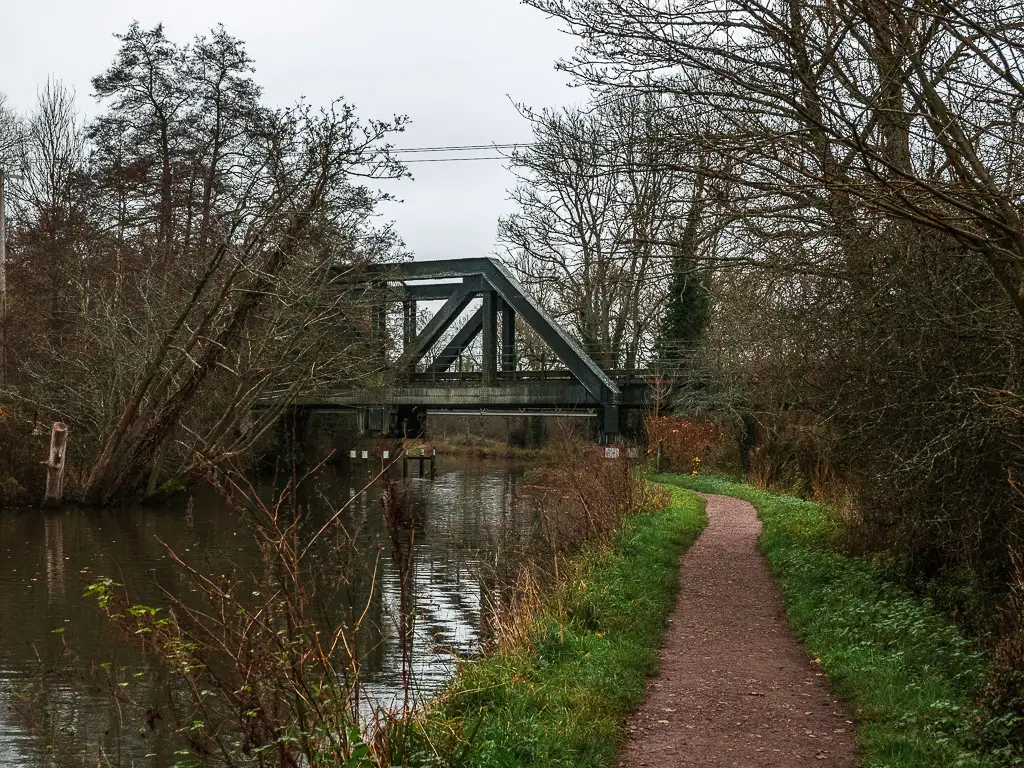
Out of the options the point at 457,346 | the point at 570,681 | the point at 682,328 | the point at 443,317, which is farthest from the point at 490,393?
the point at 570,681

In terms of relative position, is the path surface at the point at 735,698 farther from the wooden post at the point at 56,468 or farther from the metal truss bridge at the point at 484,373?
the metal truss bridge at the point at 484,373

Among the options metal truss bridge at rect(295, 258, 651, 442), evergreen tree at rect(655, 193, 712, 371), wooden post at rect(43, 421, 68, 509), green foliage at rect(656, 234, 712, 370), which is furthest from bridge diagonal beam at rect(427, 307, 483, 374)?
wooden post at rect(43, 421, 68, 509)

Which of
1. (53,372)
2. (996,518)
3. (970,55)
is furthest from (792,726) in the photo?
(53,372)

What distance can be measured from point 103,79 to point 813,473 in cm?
2139

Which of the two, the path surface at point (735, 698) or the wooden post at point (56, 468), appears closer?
the path surface at point (735, 698)

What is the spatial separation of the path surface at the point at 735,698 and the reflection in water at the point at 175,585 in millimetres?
1385

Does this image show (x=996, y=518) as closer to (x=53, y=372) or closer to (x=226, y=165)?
(x=53, y=372)

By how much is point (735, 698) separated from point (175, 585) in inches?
306

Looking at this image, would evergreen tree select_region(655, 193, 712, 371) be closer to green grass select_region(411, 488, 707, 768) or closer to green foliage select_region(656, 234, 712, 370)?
green foliage select_region(656, 234, 712, 370)

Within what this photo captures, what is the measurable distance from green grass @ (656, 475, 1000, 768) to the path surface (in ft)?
0.51

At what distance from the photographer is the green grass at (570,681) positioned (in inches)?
211

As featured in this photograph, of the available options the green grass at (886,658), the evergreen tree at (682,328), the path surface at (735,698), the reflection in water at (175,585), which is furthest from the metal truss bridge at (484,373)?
the path surface at (735,698)

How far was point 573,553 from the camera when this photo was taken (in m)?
12.7

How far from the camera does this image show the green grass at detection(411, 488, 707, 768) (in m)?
5.35
